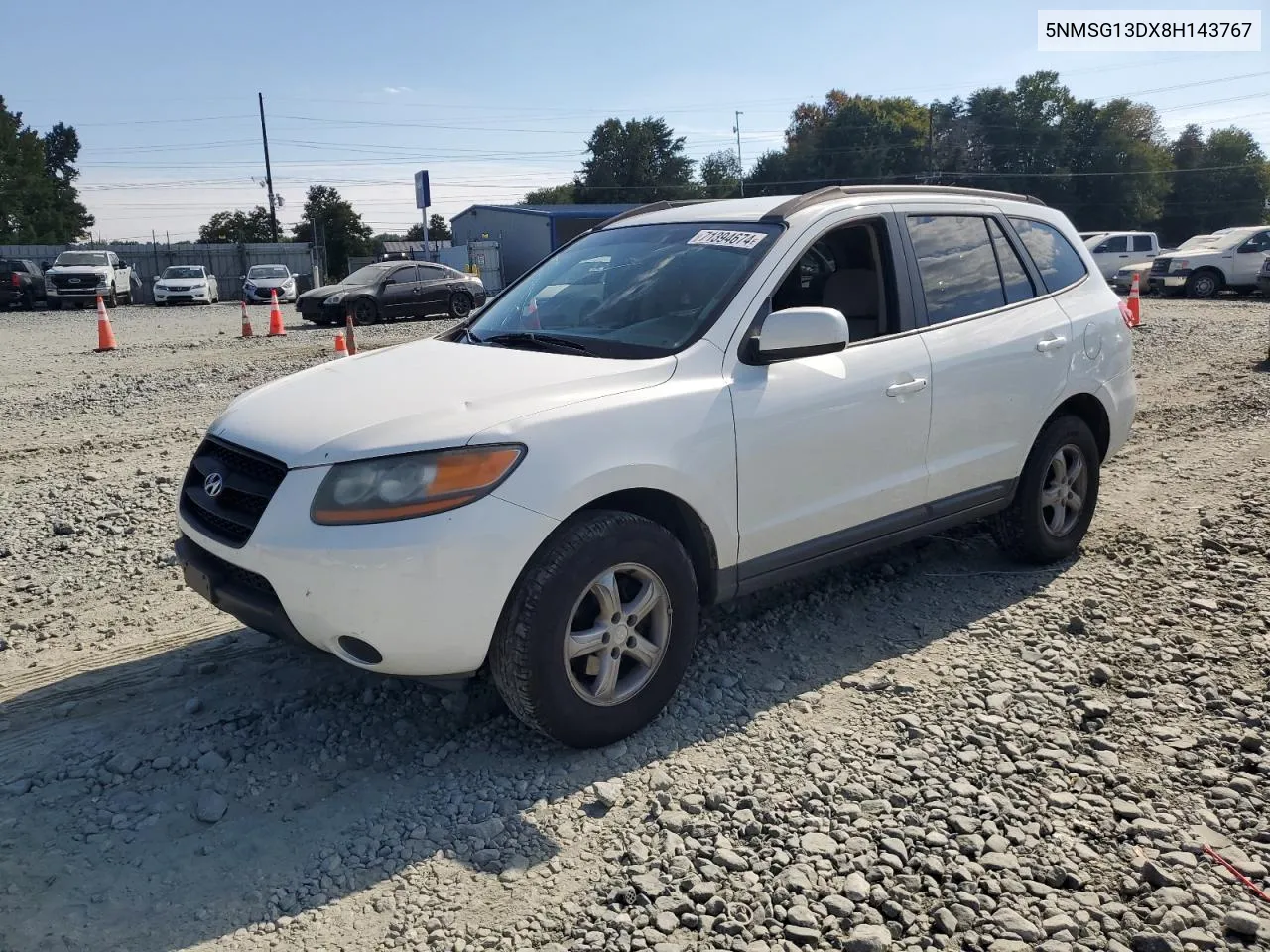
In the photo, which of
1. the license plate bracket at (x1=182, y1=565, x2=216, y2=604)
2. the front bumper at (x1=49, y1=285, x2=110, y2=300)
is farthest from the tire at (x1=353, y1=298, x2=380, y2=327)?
the license plate bracket at (x1=182, y1=565, x2=216, y2=604)

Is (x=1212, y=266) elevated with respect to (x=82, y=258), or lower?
lower

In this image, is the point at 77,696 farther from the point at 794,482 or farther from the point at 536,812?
the point at 794,482

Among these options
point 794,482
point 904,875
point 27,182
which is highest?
point 27,182

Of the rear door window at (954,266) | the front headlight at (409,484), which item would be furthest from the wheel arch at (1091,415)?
the front headlight at (409,484)

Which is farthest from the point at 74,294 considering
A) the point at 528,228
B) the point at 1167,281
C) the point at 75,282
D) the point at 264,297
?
the point at 1167,281

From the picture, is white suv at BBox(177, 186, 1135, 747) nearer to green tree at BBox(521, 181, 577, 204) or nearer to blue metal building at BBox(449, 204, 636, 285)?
blue metal building at BBox(449, 204, 636, 285)

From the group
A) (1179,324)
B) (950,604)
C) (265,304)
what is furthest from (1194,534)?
(265,304)

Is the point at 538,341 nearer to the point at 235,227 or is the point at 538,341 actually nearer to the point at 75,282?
the point at 75,282

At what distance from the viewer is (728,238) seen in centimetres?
420

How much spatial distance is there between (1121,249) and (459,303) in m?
19.8

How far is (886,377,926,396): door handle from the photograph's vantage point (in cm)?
420

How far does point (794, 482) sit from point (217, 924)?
2.38 metres

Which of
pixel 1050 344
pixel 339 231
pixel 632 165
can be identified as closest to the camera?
pixel 1050 344

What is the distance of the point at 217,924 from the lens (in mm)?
2695
